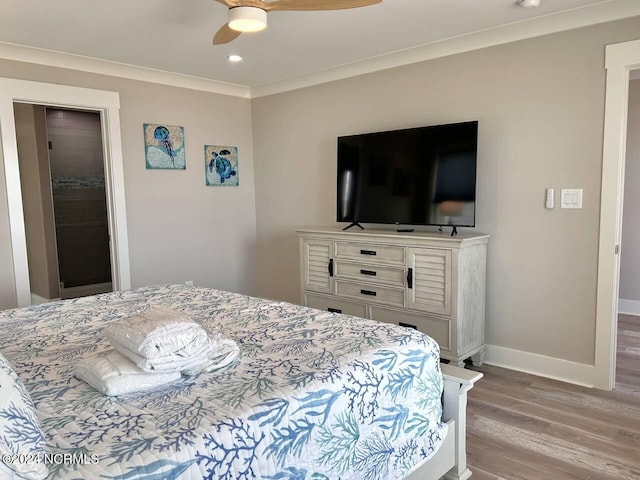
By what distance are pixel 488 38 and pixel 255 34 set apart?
1.65m

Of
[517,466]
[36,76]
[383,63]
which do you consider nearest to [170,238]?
[36,76]

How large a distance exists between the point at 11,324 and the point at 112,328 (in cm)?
96

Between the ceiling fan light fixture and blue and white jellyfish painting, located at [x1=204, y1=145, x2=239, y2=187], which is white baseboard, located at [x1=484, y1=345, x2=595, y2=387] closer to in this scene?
the ceiling fan light fixture

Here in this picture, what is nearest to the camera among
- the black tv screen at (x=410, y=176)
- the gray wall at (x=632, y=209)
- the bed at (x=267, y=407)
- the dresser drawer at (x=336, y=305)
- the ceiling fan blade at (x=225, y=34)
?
the bed at (x=267, y=407)

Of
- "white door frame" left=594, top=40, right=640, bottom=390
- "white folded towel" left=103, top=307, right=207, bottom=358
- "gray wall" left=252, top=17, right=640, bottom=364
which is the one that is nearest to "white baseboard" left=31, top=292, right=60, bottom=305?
"gray wall" left=252, top=17, right=640, bottom=364

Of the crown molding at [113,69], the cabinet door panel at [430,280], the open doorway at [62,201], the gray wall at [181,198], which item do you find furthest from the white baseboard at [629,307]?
the open doorway at [62,201]

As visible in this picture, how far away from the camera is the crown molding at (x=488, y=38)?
2.86 meters

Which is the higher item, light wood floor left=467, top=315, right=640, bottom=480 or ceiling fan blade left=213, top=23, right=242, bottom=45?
ceiling fan blade left=213, top=23, right=242, bottom=45

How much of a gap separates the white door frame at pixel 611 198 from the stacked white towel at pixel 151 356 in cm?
249

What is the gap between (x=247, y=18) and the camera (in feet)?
7.18

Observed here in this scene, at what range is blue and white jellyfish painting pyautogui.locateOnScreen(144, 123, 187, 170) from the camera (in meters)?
4.33

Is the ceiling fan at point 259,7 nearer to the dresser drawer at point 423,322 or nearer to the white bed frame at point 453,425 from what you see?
the white bed frame at point 453,425

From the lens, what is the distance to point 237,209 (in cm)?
509

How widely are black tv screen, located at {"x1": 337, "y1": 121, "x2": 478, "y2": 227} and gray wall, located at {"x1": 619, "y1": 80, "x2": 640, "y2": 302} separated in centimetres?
259
